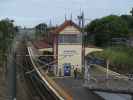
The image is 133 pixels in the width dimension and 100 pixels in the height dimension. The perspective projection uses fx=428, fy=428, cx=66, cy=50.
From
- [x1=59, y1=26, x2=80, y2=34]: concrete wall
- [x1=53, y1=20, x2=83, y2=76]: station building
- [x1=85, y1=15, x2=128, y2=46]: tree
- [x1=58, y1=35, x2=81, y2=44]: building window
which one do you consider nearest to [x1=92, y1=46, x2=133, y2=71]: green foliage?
[x1=53, y1=20, x2=83, y2=76]: station building

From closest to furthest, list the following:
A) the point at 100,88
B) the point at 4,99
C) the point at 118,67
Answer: the point at 100,88 → the point at 4,99 → the point at 118,67

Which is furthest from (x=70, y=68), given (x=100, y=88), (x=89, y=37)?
(x=89, y=37)

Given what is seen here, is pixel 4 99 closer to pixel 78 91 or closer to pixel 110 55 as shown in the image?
pixel 78 91

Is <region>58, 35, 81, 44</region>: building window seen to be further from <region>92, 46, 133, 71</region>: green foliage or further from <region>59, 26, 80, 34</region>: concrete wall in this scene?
<region>92, 46, 133, 71</region>: green foliage

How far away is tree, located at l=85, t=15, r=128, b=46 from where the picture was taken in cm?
5316

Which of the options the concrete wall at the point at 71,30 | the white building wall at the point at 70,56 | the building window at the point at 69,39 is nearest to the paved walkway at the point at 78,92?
the white building wall at the point at 70,56

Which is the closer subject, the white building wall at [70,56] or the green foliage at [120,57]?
the white building wall at [70,56]

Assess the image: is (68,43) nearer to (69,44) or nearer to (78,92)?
(69,44)

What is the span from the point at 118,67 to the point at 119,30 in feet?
72.4

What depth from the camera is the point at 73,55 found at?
109 feet

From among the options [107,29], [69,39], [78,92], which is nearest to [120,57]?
[69,39]

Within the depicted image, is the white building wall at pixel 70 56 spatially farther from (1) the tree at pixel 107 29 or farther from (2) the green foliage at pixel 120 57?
(1) the tree at pixel 107 29

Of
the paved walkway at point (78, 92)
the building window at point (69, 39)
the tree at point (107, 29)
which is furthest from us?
the tree at point (107, 29)

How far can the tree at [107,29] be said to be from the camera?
174 ft
